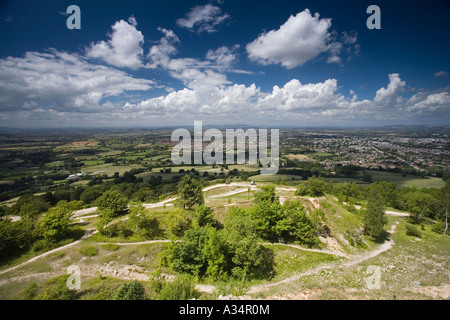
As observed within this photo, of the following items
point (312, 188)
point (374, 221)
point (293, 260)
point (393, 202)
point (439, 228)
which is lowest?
point (439, 228)

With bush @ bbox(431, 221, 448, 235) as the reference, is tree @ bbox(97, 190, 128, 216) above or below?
above

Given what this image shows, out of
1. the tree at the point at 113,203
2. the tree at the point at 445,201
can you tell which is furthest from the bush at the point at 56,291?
the tree at the point at 445,201

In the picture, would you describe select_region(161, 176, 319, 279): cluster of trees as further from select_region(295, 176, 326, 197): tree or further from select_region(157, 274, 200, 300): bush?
select_region(295, 176, 326, 197): tree

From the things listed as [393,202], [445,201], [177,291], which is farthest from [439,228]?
[177,291]

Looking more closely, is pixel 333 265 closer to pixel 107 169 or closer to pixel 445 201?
pixel 445 201

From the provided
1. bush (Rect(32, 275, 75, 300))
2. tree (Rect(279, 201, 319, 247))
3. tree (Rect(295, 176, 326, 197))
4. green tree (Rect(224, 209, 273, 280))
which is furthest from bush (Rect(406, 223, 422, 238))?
bush (Rect(32, 275, 75, 300))

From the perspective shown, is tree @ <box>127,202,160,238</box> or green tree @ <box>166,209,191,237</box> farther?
green tree @ <box>166,209,191,237</box>

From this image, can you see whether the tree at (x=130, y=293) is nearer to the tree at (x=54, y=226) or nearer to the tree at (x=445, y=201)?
the tree at (x=54, y=226)

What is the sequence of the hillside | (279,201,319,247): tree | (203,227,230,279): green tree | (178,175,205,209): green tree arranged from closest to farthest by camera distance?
the hillside < (203,227,230,279): green tree < (279,201,319,247): tree < (178,175,205,209): green tree

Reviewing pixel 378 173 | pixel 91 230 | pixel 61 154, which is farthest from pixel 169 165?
pixel 378 173
